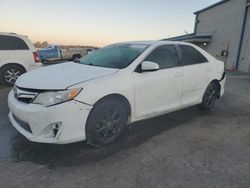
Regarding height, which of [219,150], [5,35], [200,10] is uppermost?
[200,10]

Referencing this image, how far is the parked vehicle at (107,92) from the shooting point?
2.67 m

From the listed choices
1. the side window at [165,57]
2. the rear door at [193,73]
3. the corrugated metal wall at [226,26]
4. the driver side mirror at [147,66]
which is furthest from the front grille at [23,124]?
the corrugated metal wall at [226,26]

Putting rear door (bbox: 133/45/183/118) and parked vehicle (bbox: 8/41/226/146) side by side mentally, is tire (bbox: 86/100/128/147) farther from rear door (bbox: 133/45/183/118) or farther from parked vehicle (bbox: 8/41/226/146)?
rear door (bbox: 133/45/183/118)

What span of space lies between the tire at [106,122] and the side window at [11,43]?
5546 millimetres

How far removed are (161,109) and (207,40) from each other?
19451 millimetres

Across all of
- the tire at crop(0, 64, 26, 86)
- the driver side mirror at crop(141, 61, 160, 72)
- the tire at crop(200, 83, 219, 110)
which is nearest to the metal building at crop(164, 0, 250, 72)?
the tire at crop(200, 83, 219, 110)

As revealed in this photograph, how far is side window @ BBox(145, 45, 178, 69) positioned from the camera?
12.3ft

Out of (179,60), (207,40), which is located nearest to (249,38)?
(207,40)

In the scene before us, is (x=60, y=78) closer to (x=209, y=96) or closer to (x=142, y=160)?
(x=142, y=160)

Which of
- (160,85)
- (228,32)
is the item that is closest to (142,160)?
(160,85)

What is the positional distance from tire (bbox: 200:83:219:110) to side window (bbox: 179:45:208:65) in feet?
2.18

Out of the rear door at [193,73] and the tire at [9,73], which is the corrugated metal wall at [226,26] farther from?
the tire at [9,73]

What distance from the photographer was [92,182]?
2.36 m

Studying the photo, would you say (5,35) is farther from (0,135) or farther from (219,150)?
(219,150)
